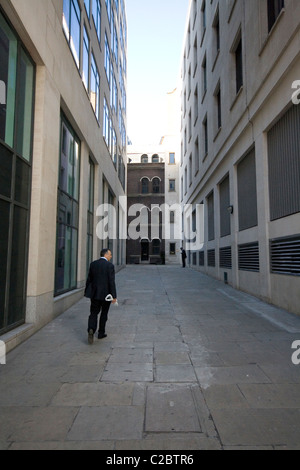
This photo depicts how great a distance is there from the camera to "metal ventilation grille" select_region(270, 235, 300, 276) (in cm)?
Result: 783

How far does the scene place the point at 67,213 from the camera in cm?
969

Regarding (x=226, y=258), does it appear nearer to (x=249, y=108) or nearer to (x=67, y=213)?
(x=249, y=108)

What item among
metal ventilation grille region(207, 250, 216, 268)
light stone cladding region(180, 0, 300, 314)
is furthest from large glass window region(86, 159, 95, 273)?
metal ventilation grille region(207, 250, 216, 268)

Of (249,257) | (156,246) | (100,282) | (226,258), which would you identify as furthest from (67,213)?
(156,246)

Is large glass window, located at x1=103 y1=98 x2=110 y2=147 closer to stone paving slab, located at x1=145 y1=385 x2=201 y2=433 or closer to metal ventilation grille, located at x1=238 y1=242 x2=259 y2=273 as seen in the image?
metal ventilation grille, located at x1=238 y1=242 x2=259 y2=273

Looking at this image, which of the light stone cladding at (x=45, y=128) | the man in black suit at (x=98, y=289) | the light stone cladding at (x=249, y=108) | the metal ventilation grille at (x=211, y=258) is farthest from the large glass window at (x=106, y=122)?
the man in black suit at (x=98, y=289)

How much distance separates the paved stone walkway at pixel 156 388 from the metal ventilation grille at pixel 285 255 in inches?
55.8

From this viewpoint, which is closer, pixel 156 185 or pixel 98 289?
pixel 98 289

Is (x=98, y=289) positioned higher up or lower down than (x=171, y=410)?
higher up

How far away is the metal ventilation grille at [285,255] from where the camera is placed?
7.83 metres

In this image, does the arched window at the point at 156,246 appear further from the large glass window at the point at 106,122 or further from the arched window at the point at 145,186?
the large glass window at the point at 106,122

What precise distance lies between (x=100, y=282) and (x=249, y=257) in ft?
24.0

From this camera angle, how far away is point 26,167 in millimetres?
6609
